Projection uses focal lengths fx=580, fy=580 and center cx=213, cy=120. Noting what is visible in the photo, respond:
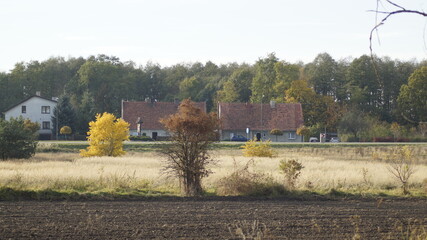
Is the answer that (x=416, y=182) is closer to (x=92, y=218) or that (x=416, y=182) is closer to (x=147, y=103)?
(x=92, y=218)

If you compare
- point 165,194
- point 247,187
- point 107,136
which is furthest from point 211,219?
point 107,136

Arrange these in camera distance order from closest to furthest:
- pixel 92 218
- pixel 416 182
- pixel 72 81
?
pixel 92 218, pixel 416 182, pixel 72 81

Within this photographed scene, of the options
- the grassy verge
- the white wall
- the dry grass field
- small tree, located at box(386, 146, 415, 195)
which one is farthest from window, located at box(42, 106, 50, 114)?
the grassy verge

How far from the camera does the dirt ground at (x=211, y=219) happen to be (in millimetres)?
12945

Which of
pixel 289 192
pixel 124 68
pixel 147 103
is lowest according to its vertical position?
pixel 289 192

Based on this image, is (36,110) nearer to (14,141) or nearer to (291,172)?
(14,141)

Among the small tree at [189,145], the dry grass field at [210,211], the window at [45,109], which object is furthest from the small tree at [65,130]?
the small tree at [189,145]

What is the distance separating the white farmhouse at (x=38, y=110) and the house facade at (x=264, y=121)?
85.9 feet

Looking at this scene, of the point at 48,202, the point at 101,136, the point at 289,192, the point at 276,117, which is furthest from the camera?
the point at 276,117

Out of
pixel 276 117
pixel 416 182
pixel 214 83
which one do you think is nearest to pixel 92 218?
pixel 416 182

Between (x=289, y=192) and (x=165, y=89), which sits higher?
(x=165, y=89)

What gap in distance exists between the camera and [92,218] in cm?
1535

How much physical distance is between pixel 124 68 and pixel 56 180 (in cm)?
8963

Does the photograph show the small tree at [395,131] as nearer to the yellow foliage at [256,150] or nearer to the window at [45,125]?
the yellow foliage at [256,150]
